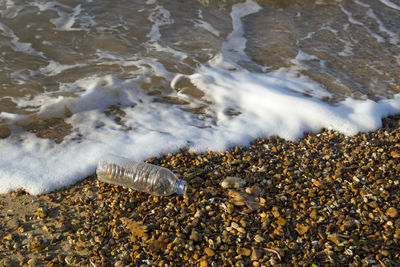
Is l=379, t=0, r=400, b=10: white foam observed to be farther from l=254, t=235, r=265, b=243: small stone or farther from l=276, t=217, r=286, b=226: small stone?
l=254, t=235, r=265, b=243: small stone

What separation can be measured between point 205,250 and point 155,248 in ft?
1.13

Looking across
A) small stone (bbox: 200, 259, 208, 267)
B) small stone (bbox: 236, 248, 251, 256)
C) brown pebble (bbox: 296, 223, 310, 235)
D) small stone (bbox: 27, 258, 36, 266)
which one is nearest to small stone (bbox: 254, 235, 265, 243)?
small stone (bbox: 236, 248, 251, 256)

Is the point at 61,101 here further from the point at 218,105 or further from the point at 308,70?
the point at 308,70

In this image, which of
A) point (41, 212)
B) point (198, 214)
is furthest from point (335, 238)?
point (41, 212)

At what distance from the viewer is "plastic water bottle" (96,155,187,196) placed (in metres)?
2.94

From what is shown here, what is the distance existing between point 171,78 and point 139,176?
2.06 m

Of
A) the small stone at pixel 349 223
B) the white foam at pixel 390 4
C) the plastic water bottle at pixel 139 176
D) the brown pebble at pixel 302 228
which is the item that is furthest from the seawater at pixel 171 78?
the small stone at pixel 349 223

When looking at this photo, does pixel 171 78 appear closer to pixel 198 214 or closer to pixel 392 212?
pixel 198 214

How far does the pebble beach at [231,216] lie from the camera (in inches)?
93.1

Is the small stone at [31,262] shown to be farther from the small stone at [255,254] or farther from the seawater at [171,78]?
the small stone at [255,254]

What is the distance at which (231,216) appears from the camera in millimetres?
2633

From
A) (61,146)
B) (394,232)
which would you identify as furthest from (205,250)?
(61,146)

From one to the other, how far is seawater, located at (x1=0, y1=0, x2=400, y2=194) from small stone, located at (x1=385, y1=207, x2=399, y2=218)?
132 centimetres

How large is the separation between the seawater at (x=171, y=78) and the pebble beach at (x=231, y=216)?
40cm
